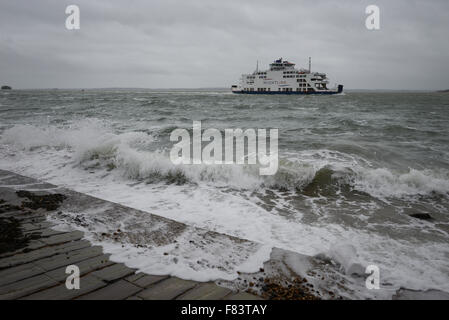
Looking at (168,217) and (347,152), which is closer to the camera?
(168,217)

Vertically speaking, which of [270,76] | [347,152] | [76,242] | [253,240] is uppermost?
[270,76]

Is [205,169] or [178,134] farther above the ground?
[178,134]

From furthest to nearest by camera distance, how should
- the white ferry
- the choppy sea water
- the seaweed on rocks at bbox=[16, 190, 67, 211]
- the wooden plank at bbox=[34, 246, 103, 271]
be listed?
the white ferry < the seaweed on rocks at bbox=[16, 190, 67, 211] < the choppy sea water < the wooden plank at bbox=[34, 246, 103, 271]

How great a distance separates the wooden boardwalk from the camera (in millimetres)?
2516

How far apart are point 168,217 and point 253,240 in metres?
1.78

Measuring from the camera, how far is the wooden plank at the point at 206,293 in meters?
2.54

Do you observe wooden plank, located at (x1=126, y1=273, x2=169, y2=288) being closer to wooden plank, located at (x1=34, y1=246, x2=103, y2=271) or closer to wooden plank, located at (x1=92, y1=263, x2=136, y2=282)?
wooden plank, located at (x1=92, y1=263, x2=136, y2=282)

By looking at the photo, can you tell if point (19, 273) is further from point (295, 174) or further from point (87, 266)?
point (295, 174)

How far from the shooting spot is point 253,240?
4.24 m

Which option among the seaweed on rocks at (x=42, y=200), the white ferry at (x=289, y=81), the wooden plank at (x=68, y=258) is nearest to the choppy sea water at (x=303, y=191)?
the seaweed on rocks at (x=42, y=200)

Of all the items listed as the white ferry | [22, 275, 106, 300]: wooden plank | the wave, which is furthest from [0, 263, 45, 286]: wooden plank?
the white ferry
